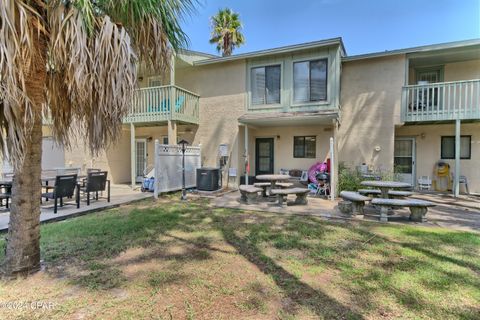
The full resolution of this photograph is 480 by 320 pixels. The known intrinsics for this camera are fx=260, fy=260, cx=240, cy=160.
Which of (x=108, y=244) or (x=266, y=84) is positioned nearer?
(x=108, y=244)

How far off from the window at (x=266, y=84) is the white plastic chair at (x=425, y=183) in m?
6.97

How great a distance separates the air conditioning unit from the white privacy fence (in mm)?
794

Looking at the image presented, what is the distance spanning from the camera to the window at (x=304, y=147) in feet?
38.4

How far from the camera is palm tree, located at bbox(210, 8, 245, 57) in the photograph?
65.0 ft

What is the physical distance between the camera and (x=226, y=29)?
19781 mm

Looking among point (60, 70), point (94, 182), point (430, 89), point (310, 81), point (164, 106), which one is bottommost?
point (94, 182)

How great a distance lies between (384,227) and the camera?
593cm

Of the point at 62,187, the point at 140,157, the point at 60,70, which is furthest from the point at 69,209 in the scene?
the point at 140,157

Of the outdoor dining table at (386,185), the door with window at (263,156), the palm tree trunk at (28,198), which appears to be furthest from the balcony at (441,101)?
the palm tree trunk at (28,198)

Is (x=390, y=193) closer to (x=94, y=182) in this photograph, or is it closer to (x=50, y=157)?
(x=94, y=182)

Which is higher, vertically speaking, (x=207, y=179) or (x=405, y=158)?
(x=405, y=158)

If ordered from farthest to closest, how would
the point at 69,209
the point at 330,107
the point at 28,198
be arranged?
the point at 330,107, the point at 69,209, the point at 28,198

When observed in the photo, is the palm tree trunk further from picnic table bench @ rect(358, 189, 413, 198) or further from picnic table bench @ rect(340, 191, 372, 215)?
picnic table bench @ rect(358, 189, 413, 198)

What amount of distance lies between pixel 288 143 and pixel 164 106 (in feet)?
19.0
